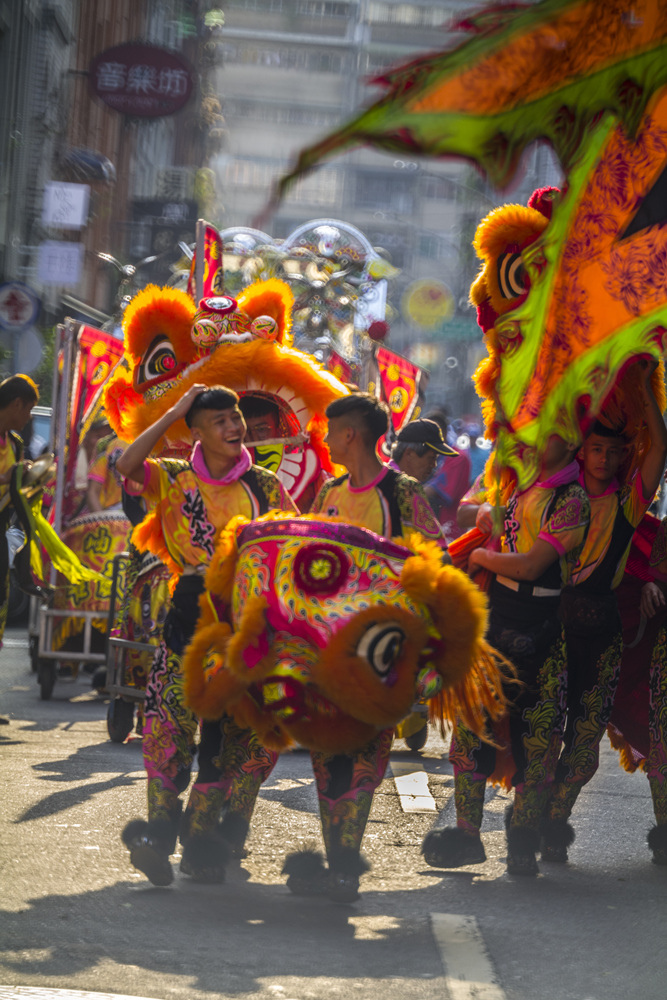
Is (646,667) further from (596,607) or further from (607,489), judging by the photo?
(607,489)

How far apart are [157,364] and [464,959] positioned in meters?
3.34

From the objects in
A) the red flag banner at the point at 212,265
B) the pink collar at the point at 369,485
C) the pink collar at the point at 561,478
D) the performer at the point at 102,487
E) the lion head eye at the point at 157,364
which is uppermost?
the red flag banner at the point at 212,265

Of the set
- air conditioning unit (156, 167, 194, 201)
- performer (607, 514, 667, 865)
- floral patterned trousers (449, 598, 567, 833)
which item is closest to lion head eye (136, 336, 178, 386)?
floral patterned trousers (449, 598, 567, 833)

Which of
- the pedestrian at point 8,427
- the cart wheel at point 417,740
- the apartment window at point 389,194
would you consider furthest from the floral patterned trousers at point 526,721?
the apartment window at point 389,194

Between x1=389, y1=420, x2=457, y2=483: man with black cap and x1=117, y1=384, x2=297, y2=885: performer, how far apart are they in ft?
8.43

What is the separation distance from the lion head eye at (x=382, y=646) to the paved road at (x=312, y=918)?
852 millimetres

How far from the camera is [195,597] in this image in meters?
5.46

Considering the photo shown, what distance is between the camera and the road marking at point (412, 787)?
703 cm

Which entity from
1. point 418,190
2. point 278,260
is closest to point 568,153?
point 278,260

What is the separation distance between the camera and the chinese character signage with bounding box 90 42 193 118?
21.8 meters

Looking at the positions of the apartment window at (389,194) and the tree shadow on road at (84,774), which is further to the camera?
the apartment window at (389,194)

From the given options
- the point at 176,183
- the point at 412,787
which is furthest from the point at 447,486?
the point at 176,183

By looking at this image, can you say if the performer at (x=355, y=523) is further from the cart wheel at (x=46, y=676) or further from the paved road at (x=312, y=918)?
the cart wheel at (x=46, y=676)

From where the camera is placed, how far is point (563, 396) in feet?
14.8
